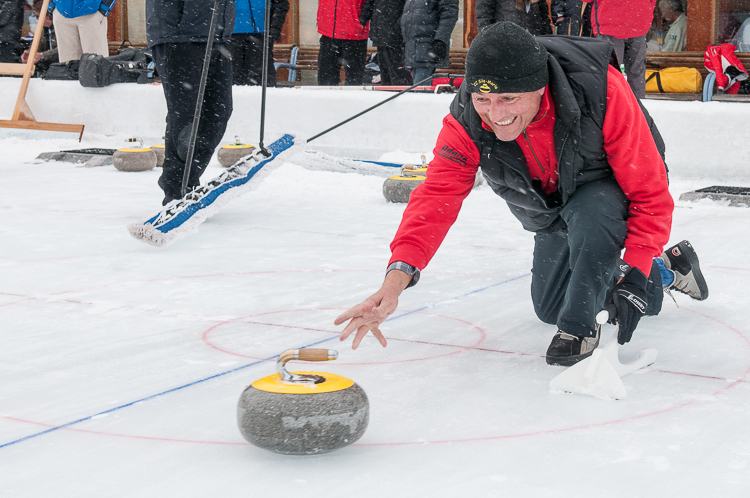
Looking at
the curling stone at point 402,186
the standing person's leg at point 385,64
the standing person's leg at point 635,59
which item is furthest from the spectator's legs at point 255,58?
the standing person's leg at point 635,59

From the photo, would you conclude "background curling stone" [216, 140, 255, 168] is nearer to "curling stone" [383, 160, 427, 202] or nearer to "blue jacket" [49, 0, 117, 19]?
"curling stone" [383, 160, 427, 202]

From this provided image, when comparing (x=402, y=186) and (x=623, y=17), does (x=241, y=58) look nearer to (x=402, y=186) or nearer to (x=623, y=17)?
(x=402, y=186)

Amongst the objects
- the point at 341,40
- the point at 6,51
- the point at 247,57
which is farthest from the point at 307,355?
the point at 6,51

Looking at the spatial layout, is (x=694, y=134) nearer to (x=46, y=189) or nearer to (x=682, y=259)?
(x=682, y=259)

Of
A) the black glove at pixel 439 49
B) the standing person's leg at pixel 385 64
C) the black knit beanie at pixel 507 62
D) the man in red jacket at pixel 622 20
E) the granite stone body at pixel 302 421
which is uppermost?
the man in red jacket at pixel 622 20

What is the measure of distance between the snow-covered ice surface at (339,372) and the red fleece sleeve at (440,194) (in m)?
0.30

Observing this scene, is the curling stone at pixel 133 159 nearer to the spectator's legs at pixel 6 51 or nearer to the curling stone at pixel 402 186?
the curling stone at pixel 402 186

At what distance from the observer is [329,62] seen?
8.22 metres

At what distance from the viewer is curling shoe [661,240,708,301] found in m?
2.64

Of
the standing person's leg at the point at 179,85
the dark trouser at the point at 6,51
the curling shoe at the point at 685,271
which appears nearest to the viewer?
the curling shoe at the point at 685,271

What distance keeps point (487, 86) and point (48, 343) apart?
50.1 inches

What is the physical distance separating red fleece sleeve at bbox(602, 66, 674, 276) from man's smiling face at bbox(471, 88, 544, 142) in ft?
0.58

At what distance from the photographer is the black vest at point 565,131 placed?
6.38 ft

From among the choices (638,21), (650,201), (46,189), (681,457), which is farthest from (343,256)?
(638,21)
